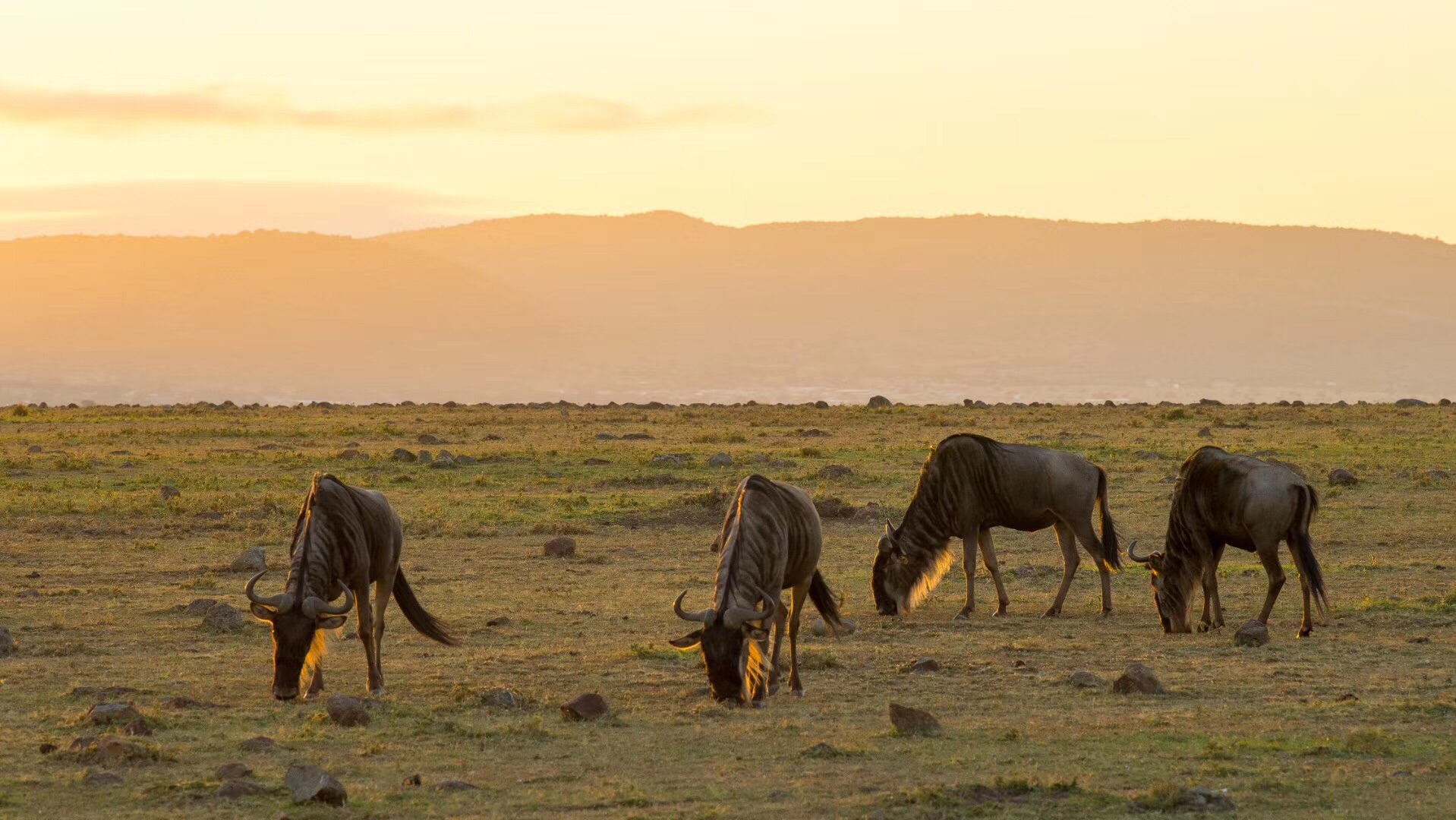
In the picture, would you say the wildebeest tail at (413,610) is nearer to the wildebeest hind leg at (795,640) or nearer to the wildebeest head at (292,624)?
the wildebeest head at (292,624)

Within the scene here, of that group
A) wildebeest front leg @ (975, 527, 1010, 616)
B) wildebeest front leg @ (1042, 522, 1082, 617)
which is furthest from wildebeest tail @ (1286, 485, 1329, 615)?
wildebeest front leg @ (975, 527, 1010, 616)

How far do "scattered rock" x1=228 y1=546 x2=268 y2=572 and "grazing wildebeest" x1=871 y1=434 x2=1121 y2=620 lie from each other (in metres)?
7.52

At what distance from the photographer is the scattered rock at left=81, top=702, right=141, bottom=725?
12.3 meters

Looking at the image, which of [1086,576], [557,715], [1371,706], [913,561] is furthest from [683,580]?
[1371,706]

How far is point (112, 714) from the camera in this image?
12289 millimetres

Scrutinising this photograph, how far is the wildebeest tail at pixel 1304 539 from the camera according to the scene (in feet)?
54.0

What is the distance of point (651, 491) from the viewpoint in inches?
1177

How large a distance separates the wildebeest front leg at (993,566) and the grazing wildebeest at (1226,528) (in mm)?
1521

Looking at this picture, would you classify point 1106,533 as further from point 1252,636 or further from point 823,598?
point 823,598

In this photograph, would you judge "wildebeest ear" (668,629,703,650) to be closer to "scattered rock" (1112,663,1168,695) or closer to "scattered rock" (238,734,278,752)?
"scattered rock" (238,734,278,752)

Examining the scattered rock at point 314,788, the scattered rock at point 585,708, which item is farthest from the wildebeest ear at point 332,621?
the scattered rock at point 314,788

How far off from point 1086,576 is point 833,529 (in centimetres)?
489

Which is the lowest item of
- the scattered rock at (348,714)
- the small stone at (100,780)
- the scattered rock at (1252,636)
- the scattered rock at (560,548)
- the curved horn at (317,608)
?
the small stone at (100,780)

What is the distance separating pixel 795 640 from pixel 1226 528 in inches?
209
